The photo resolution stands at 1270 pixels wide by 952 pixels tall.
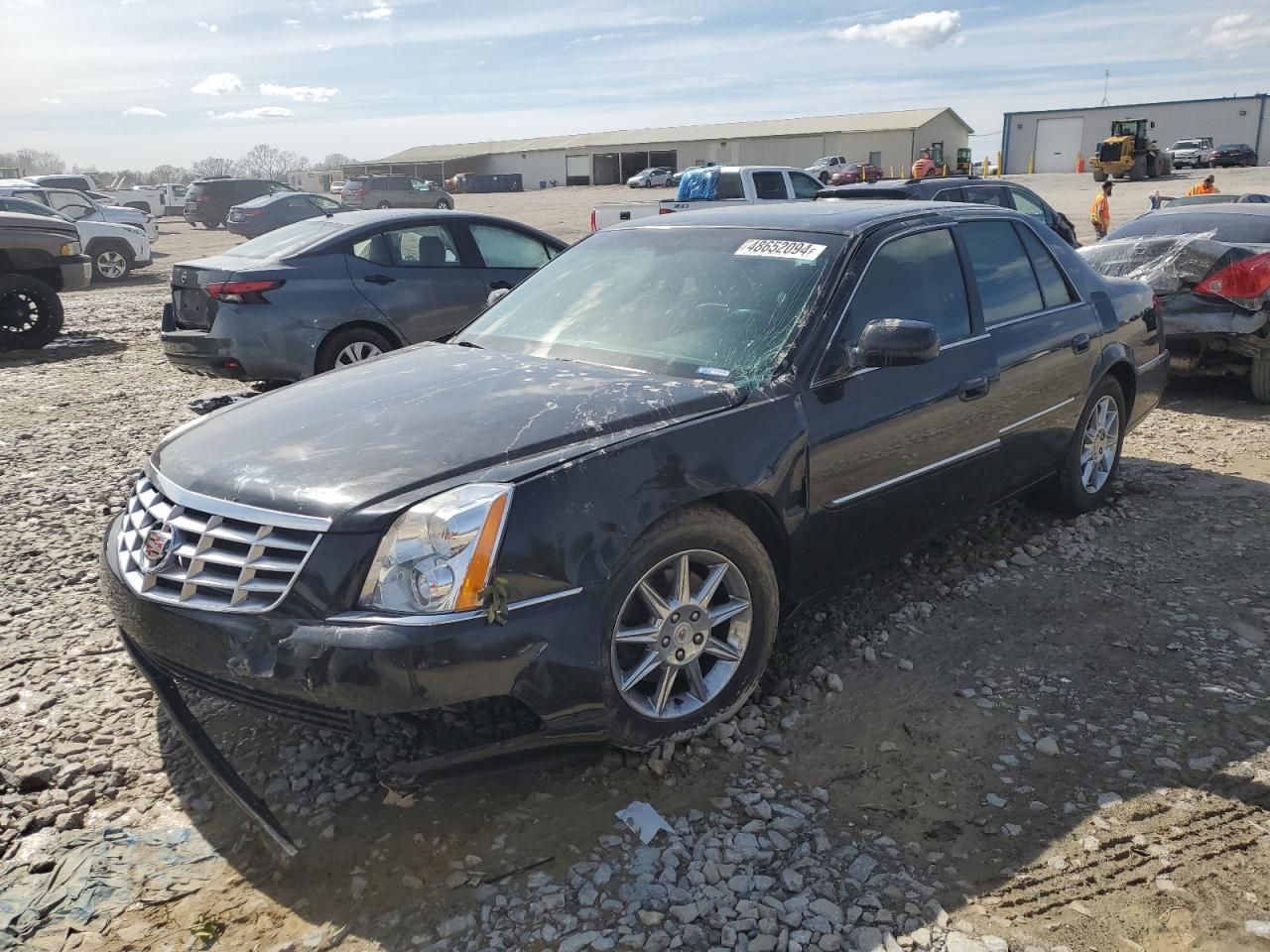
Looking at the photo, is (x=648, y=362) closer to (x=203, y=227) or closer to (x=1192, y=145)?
(x=203, y=227)

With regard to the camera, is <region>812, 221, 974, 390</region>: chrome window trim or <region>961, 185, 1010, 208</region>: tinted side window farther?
<region>961, 185, 1010, 208</region>: tinted side window

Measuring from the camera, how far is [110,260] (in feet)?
62.5

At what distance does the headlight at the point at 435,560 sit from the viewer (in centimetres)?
262

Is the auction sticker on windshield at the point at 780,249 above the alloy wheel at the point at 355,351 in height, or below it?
above

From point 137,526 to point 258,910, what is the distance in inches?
48.4

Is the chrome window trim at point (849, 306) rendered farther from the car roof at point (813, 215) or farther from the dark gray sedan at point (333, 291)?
the dark gray sedan at point (333, 291)

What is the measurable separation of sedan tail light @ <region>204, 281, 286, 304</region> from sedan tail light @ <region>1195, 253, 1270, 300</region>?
7052 mm

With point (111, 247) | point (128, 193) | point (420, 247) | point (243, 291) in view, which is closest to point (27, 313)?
point (243, 291)

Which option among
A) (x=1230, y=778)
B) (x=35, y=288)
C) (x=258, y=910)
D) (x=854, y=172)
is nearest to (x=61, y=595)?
(x=258, y=910)

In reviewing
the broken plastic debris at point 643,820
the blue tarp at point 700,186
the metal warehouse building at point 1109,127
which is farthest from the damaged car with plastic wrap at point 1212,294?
the metal warehouse building at point 1109,127

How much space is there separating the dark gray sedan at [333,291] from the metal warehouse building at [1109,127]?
65.5 meters

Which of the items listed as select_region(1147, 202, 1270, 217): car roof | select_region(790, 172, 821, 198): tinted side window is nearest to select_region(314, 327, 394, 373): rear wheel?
select_region(1147, 202, 1270, 217): car roof

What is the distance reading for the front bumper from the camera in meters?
2.56

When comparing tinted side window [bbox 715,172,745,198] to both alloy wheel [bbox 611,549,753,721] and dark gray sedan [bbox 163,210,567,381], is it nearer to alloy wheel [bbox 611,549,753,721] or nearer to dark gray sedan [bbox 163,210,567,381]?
dark gray sedan [bbox 163,210,567,381]
